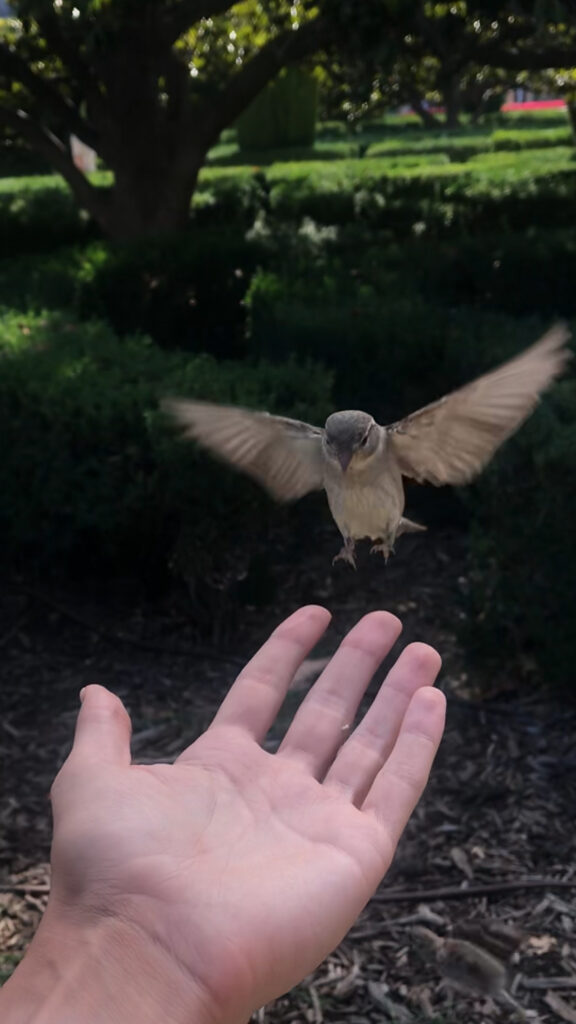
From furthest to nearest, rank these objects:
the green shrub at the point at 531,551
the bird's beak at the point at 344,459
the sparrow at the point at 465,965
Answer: the green shrub at the point at 531,551 → the sparrow at the point at 465,965 → the bird's beak at the point at 344,459

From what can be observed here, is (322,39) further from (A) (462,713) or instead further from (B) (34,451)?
(A) (462,713)

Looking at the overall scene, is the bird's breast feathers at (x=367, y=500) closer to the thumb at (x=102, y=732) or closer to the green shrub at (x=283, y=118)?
the thumb at (x=102, y=732)

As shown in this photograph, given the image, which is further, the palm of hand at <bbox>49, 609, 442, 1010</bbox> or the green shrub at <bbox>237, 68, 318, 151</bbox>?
the green shrub at <bbox>237, 68, 318, 151</bbox>

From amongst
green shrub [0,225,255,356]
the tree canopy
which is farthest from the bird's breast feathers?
green shrub [0,225,255,356]

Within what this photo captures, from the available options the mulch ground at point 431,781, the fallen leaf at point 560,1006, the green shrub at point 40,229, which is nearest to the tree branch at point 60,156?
the green shrub at point 40,229

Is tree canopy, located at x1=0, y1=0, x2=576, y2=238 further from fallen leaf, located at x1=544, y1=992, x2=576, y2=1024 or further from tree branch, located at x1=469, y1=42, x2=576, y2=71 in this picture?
fallen leaf, located at x1=544, y1=992, x2=576, y2=1024
